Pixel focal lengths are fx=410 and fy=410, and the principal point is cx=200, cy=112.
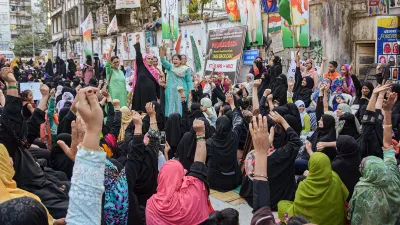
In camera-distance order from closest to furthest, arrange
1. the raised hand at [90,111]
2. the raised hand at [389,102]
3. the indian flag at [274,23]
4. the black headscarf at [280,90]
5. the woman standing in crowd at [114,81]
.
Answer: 1. the raised hand at [90,111]
2. the raised hand at [389,102]
3. the woman standing in crowd at [114,81]
4. the black headscarf at [280,90]
5. the indian flag at [274,23]

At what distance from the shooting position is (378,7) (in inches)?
311

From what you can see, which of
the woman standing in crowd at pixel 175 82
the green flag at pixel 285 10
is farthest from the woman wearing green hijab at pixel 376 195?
the green flag at pixel 285 10

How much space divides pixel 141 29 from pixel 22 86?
511 inches

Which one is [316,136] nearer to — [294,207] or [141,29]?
[294,207]

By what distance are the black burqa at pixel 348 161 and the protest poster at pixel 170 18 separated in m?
10.4

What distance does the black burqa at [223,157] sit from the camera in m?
5.00

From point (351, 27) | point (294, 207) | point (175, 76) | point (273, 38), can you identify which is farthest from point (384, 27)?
point (294, 207)

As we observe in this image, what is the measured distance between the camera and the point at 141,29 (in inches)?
736

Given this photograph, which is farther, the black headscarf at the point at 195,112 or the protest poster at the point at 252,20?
the protest poster at the point at 252,20

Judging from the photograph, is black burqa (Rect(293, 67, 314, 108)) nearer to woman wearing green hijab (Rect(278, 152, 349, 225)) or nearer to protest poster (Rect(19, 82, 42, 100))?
woman wearing green hijab (Rect(278, 152, 349, 225))

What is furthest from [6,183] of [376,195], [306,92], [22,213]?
[306,92]

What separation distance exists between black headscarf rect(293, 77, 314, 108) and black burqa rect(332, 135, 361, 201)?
387cm

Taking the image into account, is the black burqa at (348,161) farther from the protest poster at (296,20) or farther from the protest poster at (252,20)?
the protest poster at (252,20)

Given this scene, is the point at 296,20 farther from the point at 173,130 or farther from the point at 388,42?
the point at 173,130
